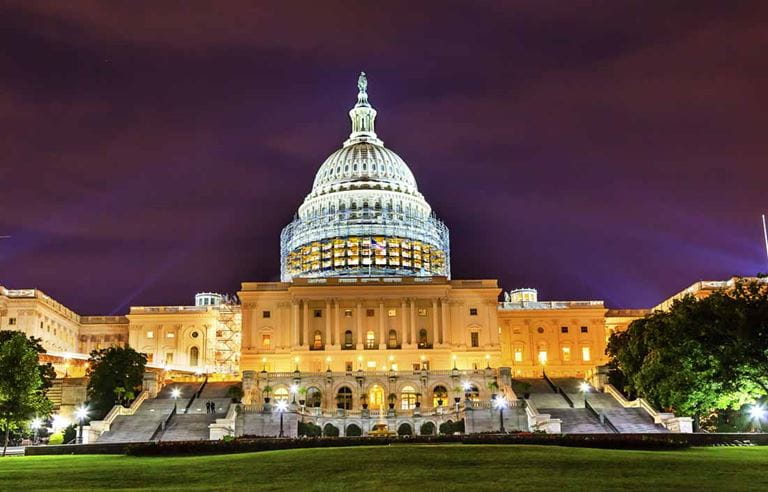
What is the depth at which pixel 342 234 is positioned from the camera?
13325 centimetres

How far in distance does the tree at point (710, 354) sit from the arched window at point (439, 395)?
77.2 ft

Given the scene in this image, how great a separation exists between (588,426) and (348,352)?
1587 inches

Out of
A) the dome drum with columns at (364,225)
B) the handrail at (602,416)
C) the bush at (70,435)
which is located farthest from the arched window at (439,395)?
the dome drum with columns at (364,225)

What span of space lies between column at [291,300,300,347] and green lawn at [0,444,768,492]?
63.9 m

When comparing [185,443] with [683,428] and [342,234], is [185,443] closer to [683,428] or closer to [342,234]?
[683,428]

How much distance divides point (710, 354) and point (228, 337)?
262 feet

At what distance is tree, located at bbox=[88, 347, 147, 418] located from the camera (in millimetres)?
77062

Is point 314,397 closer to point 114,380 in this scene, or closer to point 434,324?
point 114,380

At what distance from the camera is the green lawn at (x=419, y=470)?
2852cm

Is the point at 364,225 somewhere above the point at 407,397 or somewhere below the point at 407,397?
above

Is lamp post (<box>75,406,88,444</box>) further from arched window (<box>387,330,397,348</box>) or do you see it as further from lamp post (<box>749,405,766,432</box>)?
lamp post (<box>749,405,766,432</box>)

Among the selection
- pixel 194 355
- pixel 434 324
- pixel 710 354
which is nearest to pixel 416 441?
pixel 710 354

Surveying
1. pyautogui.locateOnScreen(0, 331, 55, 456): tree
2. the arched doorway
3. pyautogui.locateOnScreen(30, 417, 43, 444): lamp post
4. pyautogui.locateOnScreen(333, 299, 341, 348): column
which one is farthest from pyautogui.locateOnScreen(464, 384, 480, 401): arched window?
pyautogui.locateOnScreen(0, 331, 55, 456): tree

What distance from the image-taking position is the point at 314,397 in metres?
84.9
